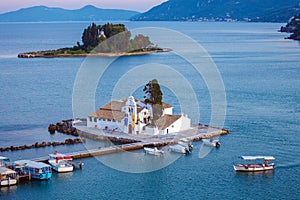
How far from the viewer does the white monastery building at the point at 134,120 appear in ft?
95.3

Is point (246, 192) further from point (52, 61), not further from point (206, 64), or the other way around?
point (52, 61)

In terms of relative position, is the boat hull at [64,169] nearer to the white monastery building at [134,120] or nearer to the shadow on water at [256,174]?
the white monastery building at [134,120]

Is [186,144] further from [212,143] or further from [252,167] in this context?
[252,167]

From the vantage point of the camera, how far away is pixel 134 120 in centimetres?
2905

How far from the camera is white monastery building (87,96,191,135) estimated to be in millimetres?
29062

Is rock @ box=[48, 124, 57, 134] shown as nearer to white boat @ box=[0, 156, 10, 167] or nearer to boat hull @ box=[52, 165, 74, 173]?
white boat @ box=[0, 156, 10, 167]

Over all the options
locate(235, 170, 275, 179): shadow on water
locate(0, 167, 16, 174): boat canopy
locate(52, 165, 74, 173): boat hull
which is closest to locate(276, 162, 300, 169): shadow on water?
locate(235, 170, 275, 179): shadow on water

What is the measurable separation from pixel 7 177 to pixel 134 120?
27.3 feet

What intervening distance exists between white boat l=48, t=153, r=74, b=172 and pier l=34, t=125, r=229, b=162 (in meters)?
0.59

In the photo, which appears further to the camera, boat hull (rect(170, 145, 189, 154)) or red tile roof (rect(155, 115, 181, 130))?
red tile roof (rect(155, 115, 181, 130))

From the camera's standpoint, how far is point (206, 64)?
66688mm

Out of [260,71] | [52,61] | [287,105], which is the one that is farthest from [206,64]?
[287,105]

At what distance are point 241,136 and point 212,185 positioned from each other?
8008mm

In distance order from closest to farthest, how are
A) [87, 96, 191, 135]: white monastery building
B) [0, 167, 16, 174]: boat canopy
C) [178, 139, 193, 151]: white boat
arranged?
[0, 167, 16, 174]: boat canopy
[178, 139, 193, 151]: white boat
[87, 96, 191, 135]: white monastery building
